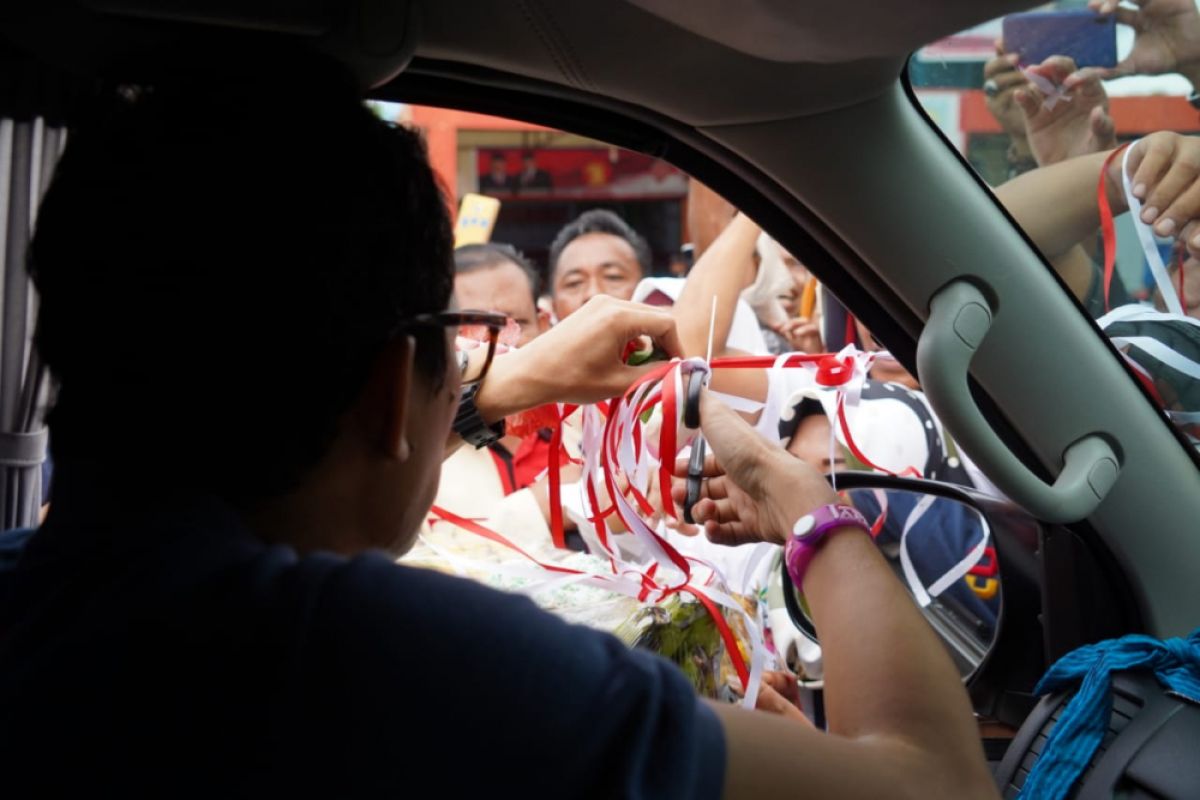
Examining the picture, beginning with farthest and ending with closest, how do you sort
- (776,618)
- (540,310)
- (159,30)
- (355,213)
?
(540,310), (776,618), (159,30), (355,213)

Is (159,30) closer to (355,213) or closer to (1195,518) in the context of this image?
(355,213)

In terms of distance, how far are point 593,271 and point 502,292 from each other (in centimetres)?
64

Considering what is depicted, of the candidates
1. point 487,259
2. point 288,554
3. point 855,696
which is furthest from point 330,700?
point 487,259

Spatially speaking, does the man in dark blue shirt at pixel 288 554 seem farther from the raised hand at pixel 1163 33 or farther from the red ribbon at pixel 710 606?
the raised hand at pixel 1163 33

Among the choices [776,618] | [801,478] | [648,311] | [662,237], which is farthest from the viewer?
[662,237]

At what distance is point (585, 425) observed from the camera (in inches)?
78.9

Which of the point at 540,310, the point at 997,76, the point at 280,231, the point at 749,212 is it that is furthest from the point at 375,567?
the point at 540,310

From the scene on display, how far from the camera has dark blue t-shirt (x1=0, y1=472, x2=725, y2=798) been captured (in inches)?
36.2

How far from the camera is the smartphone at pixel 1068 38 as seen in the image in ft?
5.52

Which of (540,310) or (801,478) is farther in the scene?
(540,310)

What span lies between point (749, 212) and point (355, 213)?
0.86 m

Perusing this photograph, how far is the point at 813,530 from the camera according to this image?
4.83ft

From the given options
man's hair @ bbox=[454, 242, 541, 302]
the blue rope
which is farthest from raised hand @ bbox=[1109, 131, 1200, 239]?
man's hair @ bbox=[454, 242, 541, 302]

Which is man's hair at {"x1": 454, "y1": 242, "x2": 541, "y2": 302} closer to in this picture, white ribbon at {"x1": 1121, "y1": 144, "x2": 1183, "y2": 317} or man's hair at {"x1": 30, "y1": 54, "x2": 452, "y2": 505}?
white ribbon at {"x1": 1121, "y1": 144, "x2": 1183, "y2": 317}
